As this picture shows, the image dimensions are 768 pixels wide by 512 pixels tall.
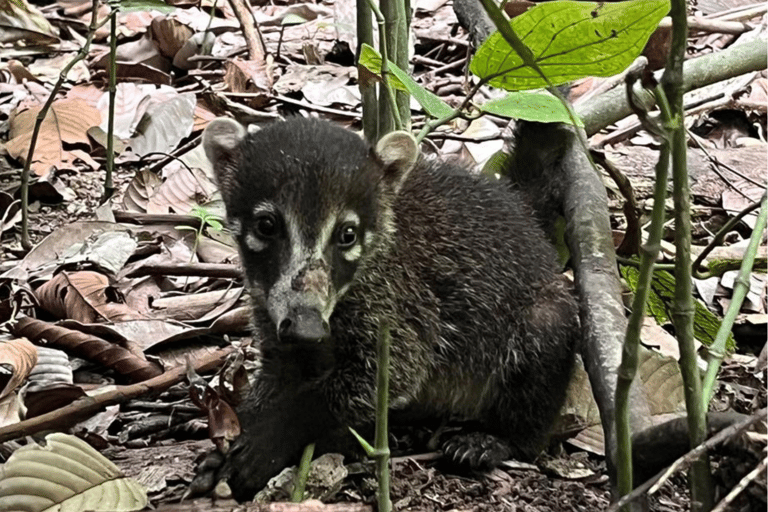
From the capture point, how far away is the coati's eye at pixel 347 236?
3.56 meters

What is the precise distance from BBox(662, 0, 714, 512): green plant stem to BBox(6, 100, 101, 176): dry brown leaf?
4.88 meters

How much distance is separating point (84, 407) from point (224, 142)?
48.1 inches

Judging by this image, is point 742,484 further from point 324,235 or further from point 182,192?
point 182,192

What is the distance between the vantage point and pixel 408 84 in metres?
2.79

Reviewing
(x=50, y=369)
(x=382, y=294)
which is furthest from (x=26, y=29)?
(x=382, y=294)

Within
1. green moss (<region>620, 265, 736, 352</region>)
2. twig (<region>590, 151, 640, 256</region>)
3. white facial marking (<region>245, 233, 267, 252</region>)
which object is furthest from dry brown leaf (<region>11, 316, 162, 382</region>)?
twig (<region>590, 151, 640, 256</region>)

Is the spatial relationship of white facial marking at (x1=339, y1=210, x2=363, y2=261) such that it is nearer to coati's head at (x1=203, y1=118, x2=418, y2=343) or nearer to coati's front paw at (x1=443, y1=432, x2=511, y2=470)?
coati's head at (x1=203, y1=118, x2=418, y2=343)

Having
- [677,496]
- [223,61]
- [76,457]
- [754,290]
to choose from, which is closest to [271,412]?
[76,457]

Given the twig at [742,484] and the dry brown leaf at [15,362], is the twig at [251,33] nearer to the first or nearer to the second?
the dry brown leaf at [15,362]

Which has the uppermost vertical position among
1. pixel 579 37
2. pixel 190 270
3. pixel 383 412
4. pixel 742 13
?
pixel 742 13

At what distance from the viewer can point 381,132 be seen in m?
3.93

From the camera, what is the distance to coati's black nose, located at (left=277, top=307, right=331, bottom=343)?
3.05 metres

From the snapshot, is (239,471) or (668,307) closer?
(239,471)

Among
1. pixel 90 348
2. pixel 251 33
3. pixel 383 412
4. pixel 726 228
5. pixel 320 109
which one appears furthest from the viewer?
pixel 251 33
